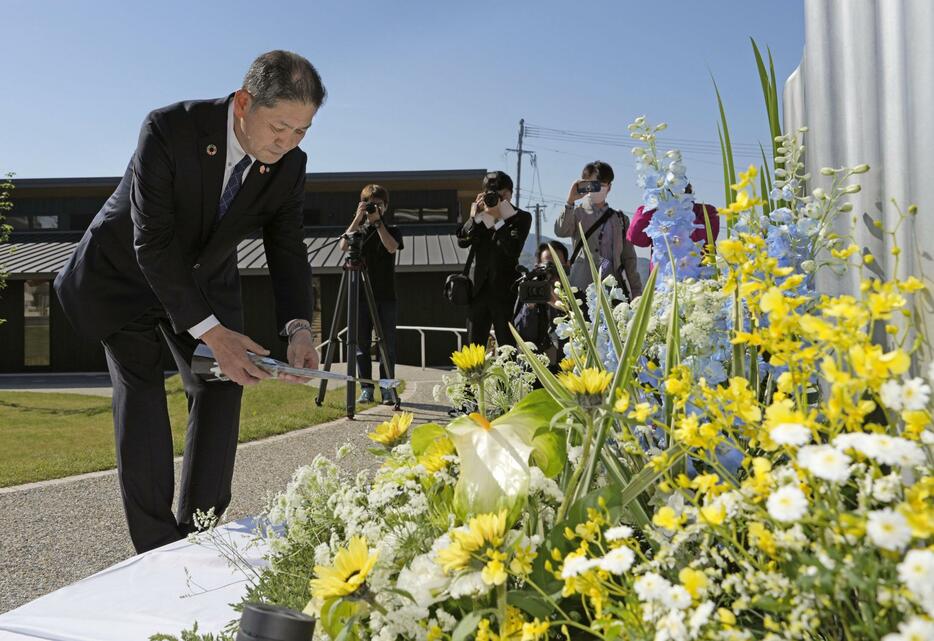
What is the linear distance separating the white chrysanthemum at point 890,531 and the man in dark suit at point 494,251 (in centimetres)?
514

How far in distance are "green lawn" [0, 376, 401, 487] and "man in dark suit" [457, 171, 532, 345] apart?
216 centimetres

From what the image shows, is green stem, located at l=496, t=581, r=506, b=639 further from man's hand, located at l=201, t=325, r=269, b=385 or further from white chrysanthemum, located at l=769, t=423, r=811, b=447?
man's hand, located at l=201, t=325, r=269, b=385

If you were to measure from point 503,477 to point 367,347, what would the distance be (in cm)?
680

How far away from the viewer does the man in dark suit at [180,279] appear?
2500 mm

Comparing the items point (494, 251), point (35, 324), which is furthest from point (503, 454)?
point (35, 324)

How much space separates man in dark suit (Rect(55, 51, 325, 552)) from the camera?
2500mm

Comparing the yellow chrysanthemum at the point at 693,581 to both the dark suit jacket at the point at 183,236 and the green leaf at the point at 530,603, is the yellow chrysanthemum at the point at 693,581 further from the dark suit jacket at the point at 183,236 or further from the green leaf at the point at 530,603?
the dark suit jacket at the point at 183,236

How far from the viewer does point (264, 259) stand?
20734 millimetres

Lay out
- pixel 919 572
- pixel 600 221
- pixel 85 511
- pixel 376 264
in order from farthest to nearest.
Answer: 1. pixel 376 264
2. pixel 600 221
3. pixel 85 511
4. pixel 919 572

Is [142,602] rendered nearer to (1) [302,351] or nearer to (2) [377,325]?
(1) [302,351]

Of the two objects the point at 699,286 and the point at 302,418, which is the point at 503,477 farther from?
the point at 302,418

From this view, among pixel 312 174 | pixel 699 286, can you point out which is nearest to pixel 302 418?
pixel 699 286

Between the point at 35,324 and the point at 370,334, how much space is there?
1655 centimetres

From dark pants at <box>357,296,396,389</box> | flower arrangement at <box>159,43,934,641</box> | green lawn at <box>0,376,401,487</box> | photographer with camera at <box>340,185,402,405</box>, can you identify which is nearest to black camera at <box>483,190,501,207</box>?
photographer with camera at <box>340,185,402,405</box>
